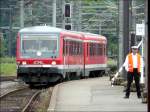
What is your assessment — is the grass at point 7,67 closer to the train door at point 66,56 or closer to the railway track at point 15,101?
the train door at point 66,56

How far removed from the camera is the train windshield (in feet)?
110

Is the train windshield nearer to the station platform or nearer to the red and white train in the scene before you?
the red and white train

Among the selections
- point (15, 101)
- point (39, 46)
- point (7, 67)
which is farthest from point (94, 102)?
point (7, 67)

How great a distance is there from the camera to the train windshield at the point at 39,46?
33.6m

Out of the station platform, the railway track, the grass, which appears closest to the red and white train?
the railway track

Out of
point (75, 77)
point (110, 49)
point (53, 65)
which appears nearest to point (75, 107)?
point (53, 65)

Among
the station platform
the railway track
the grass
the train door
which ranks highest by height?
the train door

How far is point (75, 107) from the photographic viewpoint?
19234 mm

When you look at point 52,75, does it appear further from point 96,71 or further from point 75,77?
point 96,71

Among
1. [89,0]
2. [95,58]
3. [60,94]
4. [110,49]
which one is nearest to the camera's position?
[89,0]

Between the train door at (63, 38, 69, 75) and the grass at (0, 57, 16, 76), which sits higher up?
the train door at (63, 38, 69, 75)

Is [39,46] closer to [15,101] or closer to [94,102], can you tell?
[15,101]

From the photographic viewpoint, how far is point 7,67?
59281mm

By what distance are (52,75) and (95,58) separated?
34.4 feet
